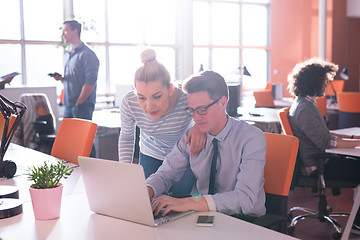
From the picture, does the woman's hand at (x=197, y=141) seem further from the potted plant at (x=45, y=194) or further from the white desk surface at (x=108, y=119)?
the white desk surface at (x=108, y=119)

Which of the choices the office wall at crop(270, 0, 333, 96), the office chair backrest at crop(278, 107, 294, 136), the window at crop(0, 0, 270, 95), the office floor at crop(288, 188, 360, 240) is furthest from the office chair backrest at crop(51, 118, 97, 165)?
the office wall at crop(270, 0, 333, 96)

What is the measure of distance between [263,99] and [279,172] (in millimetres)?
5077

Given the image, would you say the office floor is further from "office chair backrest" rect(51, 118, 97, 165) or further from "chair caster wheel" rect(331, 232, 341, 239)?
"office chair backrest" rect(51, 118, 97, 165)

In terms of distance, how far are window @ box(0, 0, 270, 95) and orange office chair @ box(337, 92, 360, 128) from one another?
63.6 inches

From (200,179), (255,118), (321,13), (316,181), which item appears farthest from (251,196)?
(321,13)

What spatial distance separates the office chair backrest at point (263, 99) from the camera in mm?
6863

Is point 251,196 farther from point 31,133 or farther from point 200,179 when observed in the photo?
point 31,133

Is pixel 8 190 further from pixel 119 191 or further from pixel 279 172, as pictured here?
pixel 279 172

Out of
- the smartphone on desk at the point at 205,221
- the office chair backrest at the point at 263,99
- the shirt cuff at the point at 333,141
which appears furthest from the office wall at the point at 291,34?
the smartphone on desk at the point at 205,221

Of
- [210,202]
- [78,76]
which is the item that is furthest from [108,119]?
[210,202]

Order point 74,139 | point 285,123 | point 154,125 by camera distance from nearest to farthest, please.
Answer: point 154,125, point 74,139, point 285,123

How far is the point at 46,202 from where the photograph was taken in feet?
4.88

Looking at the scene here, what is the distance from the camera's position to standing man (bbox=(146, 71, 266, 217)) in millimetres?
1704

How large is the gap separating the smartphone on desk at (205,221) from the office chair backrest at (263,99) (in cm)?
550
